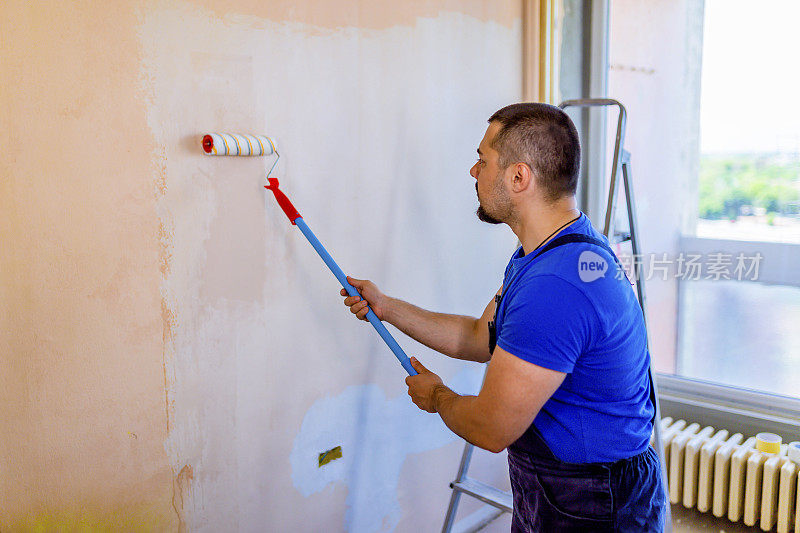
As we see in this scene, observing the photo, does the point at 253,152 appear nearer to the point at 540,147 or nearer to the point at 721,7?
the point at 540,147

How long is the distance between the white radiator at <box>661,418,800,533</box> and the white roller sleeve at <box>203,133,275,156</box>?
203 centimetres

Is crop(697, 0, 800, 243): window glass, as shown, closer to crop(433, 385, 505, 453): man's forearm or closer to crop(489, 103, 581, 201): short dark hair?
crop(489, 103, 581, 201): short dark hair

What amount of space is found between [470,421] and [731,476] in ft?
5.55

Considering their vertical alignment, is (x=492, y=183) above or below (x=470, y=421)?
above

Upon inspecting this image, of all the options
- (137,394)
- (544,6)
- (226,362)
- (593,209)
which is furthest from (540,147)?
(593,209)

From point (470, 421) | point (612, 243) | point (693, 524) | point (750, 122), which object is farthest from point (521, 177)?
point (693, 524)

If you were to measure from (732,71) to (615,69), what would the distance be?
481 mm

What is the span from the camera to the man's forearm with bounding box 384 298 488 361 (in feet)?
5.72

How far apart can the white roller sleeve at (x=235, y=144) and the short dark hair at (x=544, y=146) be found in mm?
578

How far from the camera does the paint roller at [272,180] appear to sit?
1457 mm

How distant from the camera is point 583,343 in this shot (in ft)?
3.97

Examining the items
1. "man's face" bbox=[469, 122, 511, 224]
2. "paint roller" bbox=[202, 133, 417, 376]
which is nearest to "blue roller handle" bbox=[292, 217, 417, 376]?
"paint roller" bbox=[202, 133, 417, 376]

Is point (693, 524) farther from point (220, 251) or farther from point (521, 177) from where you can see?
point (220, 251)

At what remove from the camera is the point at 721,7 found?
2621mm
